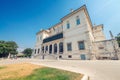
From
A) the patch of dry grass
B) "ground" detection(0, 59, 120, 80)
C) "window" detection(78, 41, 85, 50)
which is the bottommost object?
"ground" detection(0, 59, 120, 80)

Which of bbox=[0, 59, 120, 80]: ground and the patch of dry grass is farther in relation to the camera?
the patch of dry grass

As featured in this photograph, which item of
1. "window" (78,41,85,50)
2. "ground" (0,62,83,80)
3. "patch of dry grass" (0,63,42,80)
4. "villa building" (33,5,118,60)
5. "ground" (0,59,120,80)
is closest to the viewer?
"ground" (0,62,83,80)

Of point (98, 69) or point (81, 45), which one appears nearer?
point (98, 69)

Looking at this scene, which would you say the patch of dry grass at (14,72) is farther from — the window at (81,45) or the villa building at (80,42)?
the window at (81,45)

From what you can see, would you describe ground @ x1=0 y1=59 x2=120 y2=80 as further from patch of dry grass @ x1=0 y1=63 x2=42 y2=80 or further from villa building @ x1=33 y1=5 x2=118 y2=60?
villa building @ x1=33 y1=5 x2=118 y2=60

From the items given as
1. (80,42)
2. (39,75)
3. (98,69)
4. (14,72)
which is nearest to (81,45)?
(80,42)

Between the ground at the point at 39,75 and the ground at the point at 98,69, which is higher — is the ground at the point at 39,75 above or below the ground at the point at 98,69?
above

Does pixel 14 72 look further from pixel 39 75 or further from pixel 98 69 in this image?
pixel 98 69

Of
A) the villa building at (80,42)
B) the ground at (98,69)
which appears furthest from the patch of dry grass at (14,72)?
the villa building at (80,42)

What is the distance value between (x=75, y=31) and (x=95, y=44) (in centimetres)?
774

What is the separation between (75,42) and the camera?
959 inches

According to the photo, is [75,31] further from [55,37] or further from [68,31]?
[55,37]

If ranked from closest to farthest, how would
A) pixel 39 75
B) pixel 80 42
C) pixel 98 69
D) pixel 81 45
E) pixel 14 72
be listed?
1. pixel 39 75
2. pixel 14 72
3. pixel 98 69
4. pixel 81 45
5. pixel 80 42

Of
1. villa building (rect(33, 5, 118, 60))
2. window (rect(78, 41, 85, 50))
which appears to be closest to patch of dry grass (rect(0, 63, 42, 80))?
villa building (rect(33, 5, 118, 60))
